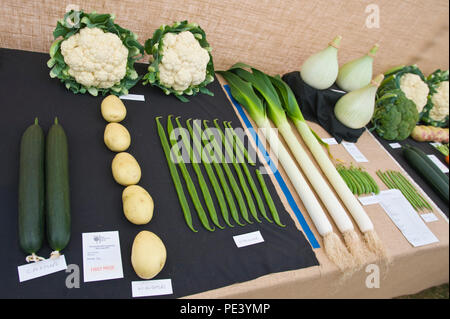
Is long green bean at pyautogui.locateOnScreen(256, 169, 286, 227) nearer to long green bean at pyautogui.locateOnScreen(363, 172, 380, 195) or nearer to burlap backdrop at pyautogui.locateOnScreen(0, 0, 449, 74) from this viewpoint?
long green bean at pyautogui.locateOnScreen(363, 172, 380, 195)

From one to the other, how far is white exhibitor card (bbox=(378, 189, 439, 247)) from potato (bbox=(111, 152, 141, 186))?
113 centimetres

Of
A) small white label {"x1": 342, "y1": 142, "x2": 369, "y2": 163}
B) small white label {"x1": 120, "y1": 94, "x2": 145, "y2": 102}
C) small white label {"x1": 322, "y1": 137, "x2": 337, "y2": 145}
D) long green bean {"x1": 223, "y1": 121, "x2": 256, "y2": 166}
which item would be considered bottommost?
small white label {"x1": 342, "y1": 142, "x2": 369, "y2": 163}

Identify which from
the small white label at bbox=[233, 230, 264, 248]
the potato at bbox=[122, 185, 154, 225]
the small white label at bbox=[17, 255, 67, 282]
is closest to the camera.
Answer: the small white label at bbox=[17, 255, 67, 282]

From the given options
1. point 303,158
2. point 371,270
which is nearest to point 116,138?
point 303,158

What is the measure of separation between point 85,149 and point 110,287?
0.51 metres

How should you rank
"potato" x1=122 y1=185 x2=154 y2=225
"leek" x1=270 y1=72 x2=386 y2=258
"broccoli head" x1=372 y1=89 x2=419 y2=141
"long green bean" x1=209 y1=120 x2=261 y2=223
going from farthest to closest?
"broccoli head" x1=372 y1=89 x2=419 y2=141, "leek" x1=270 y1=72 x2=386 y2=258, "long green bean" x1=209 y1=120 x2=261 y2=223, "potato" x1=122 y1=185 x2=154 y2=225

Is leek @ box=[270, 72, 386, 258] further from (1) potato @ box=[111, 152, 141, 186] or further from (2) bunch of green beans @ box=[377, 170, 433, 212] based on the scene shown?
(1) potato @ box=[111, 152, 141, 186]

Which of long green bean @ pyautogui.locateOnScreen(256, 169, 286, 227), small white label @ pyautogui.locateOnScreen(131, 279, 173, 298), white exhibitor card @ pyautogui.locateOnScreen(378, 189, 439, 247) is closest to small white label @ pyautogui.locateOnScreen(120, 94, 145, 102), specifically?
long green bean @ pyautogui.locateOnScreen(256, 169, 286, 227)

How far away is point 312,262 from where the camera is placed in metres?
1.13

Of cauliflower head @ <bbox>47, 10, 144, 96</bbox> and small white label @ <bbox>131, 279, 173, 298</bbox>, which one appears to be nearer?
small white label @ <bbox>131, 279, 173, 298</bbox>

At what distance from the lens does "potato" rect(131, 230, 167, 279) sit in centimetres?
86

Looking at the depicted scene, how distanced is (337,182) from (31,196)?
45.9 inches

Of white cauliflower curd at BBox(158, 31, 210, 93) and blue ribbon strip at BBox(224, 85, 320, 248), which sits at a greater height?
white cauliflower curd at BBox(158, 31, 210, 93)

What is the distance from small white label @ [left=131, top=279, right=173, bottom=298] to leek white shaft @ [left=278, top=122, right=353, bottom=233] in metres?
0.73
